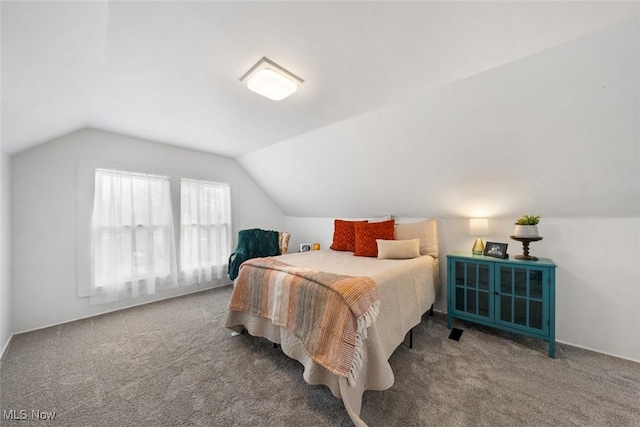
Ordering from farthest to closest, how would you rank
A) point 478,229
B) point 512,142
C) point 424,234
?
point 424,234
point 478,229
point 512,142

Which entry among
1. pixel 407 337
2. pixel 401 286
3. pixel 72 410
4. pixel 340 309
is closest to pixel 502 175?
pixel 401 286

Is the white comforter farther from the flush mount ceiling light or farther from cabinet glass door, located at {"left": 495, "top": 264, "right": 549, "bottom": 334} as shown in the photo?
the flush mount ceiling light

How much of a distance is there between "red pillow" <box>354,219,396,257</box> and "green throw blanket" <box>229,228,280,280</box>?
4.68 ft

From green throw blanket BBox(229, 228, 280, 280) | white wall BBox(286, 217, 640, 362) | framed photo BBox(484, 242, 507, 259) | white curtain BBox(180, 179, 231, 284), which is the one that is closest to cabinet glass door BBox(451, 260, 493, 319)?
framed photo BBox(484, 242, 507, 259)

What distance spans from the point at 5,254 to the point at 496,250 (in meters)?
4.70

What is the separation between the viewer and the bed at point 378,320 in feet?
4.49

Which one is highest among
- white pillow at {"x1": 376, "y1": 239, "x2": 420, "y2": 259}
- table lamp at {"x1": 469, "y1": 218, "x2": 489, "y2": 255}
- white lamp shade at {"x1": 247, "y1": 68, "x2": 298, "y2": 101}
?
white lamp shade at {"x1": 247, "y1": 68, "x2": 298, "y2": 101}

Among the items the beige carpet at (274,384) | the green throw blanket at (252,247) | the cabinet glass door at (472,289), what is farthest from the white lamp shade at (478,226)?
the green throw blanket at (252,247)

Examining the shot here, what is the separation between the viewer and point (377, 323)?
155cm

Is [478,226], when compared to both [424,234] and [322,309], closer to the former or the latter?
[424,234]

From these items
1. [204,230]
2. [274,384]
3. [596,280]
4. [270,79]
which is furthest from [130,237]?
[596,280]

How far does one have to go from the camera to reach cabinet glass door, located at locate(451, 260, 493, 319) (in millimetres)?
2234

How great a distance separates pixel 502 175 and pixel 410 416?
215 centimetres

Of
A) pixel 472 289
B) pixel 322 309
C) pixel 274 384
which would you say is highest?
pixel 322 309
